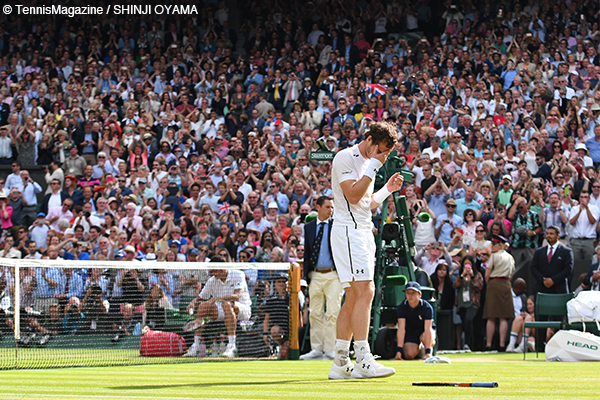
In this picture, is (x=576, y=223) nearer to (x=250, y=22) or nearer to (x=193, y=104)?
(x=193, y=104)

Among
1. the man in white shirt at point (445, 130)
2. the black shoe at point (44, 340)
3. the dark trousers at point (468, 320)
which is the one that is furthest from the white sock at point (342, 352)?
the man in white shirt at point (445, 130)

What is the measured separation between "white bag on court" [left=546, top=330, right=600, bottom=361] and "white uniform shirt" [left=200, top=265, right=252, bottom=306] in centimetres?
419

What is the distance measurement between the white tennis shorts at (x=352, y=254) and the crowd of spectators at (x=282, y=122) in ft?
18.9

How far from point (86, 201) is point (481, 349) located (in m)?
9.29

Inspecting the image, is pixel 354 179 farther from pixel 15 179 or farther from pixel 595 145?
pixel 15 179

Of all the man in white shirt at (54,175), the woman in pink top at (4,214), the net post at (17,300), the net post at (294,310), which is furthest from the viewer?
the man in white shirt at (54,175)

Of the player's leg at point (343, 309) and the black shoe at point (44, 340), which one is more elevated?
the player's leg at point (343, 309)

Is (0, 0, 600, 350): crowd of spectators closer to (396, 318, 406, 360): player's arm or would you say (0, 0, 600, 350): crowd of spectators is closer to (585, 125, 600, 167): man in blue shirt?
(585, 125, 600, 167): man in blue shirt

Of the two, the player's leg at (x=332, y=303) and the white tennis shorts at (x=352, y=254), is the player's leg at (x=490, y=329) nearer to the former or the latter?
the player's leg at (x=332, y=303)

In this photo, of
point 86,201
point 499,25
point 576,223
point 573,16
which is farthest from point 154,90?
point 576,223

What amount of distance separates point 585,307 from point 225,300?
17.1 ft

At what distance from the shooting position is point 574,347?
38.1 ft

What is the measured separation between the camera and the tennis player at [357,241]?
6.95 m

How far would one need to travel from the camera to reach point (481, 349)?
15.4 m
